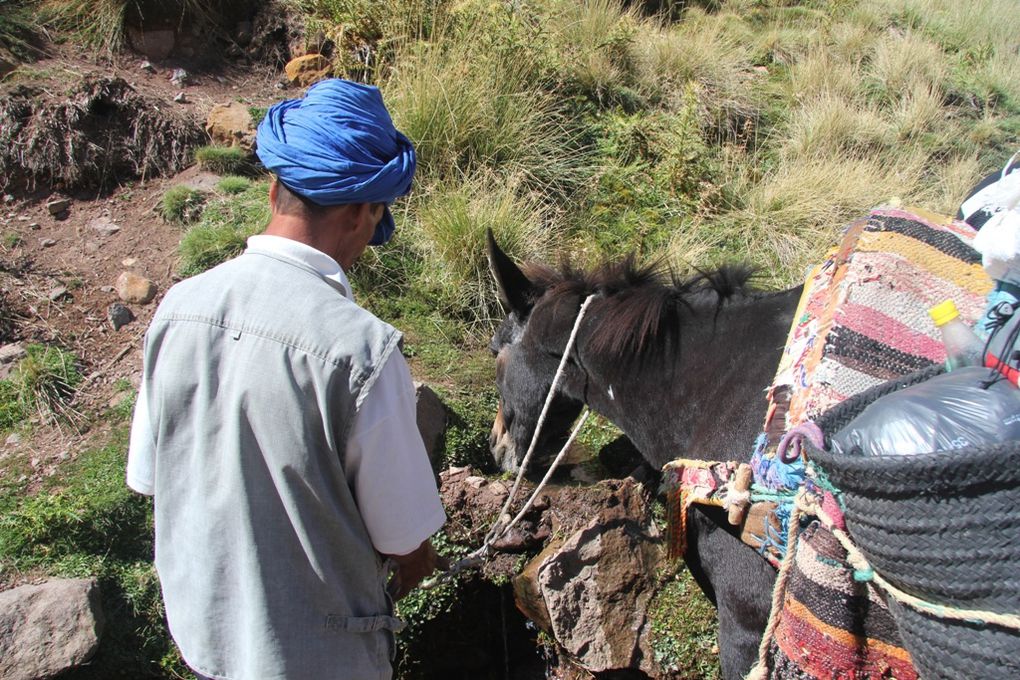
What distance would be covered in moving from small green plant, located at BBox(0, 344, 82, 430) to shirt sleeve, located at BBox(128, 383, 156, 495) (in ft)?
9.08

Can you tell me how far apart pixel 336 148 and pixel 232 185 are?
14.6 ft

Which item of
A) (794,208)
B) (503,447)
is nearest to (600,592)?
(503,447)

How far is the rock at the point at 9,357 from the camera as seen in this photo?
14.3 ft

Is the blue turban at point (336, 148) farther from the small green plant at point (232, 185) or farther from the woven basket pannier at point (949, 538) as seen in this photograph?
the small green plant at point (232, 185)

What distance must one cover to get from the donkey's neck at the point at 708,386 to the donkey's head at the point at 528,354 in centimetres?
21

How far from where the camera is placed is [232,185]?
5.72 m

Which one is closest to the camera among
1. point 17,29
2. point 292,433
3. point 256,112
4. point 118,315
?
point 292,433

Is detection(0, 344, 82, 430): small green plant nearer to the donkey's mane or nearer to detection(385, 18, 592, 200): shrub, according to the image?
detection(385, 18, 592, 200): shrub

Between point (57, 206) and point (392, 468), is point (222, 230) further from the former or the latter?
point (392, 468)

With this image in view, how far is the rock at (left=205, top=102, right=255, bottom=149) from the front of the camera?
616 centimetres

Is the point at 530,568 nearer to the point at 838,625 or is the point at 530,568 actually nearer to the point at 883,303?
the point at 838,625

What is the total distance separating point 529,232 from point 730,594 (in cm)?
359

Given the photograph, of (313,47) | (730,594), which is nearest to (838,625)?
(730,594)

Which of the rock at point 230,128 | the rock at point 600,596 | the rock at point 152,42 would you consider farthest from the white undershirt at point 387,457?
the rock at point 152,42
